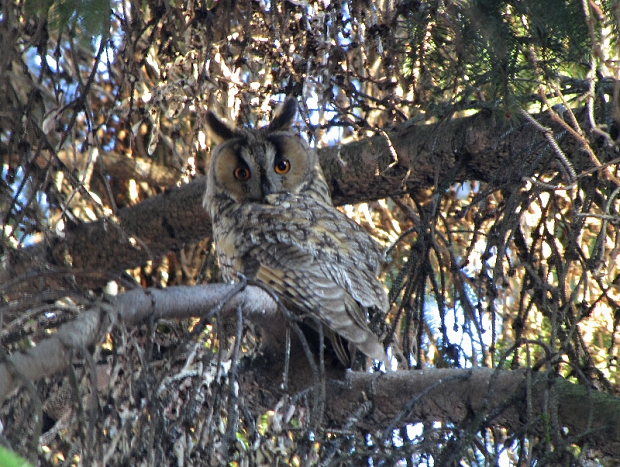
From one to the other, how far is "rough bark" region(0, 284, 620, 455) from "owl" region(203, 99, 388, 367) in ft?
0.45

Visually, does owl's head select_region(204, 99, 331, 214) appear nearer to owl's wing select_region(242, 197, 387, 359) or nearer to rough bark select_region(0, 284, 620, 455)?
owl's wing select_region(242, 197, 387, 359)

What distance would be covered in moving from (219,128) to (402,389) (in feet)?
5.16

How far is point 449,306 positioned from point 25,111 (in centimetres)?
174

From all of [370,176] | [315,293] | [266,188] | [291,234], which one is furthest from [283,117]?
[315,293]

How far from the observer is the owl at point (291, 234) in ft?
7.88

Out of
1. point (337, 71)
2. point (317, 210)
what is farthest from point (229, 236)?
point (337, 71)

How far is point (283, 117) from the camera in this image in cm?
333

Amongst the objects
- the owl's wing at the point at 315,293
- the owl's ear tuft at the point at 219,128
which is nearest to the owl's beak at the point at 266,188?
the owl's ear tuft at the point at 219,128

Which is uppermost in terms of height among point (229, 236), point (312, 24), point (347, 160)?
point (312, 24)

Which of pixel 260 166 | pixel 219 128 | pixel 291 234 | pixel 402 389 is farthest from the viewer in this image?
pixel 219 128

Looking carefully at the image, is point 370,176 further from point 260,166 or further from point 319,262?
point 319,262

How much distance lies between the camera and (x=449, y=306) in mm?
2750

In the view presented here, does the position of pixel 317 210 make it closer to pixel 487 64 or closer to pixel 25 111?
pixel 487 64

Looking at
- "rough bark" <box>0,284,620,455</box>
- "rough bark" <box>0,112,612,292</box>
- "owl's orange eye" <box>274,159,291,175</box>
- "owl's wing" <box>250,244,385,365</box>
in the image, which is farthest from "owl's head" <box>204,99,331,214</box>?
"rough bark" <box>0,284,620,455</box>
